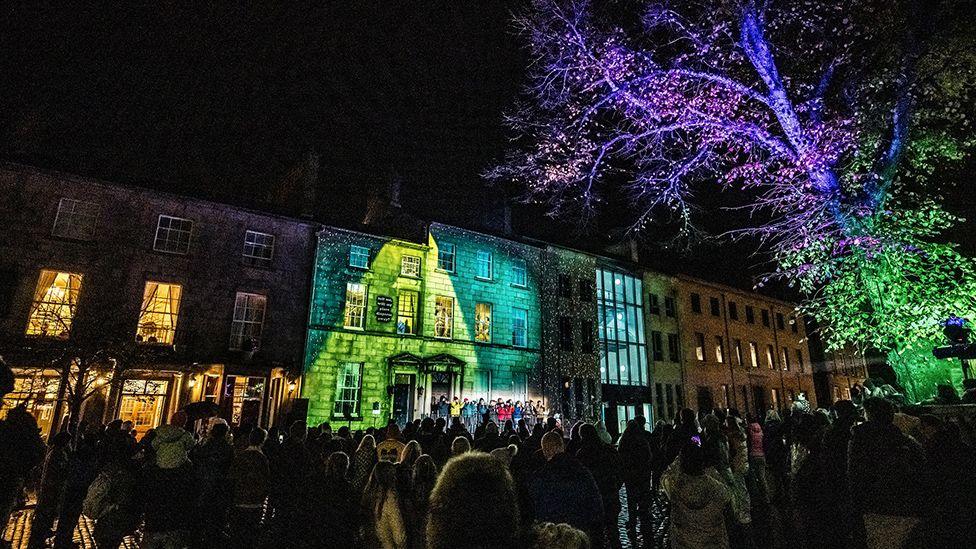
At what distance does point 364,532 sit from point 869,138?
12.2m

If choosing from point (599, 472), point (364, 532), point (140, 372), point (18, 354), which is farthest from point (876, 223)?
point (18, 354)

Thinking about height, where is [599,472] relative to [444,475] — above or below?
below

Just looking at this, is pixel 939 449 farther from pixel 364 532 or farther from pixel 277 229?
pixel 277 229

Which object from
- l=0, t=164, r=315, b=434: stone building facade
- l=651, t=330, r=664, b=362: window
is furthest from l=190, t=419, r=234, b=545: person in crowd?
l=651, t=330, r=664, b=362: window

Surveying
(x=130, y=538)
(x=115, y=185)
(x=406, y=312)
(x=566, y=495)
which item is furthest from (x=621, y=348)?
(x=566, y=495)

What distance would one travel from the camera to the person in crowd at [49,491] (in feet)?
26.3

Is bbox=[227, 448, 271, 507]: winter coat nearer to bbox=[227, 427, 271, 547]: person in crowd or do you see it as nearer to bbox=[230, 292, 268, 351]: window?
bbox=[227, 427, 271, 547]: person in crowd

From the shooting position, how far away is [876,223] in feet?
32.6

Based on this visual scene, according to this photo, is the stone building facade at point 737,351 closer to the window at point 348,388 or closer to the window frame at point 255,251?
the window at point 348,388

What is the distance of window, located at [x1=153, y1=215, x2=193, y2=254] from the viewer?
18.9m

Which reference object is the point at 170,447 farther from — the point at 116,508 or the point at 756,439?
the point at 756,439

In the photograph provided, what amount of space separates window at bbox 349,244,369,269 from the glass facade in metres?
16.0

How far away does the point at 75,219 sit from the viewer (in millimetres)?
17625

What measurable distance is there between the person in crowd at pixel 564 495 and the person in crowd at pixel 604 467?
2346 millimetres
